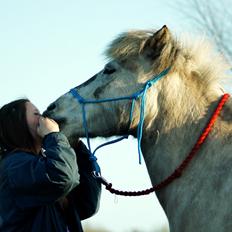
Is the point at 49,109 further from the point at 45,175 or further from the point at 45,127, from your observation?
the point at 45,175

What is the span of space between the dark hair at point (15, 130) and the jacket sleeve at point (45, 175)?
0.21 meters

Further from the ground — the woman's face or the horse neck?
the woman's face

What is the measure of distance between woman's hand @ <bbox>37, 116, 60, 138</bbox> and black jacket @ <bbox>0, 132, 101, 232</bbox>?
0.11 metres

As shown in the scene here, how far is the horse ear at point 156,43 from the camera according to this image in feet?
19.0

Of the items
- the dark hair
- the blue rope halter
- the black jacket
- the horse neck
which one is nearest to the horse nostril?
the blue rope halter

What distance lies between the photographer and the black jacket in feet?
16.7

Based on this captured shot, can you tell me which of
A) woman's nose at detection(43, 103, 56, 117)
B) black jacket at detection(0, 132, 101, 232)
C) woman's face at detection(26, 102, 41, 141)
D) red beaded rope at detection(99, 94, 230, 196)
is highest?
woman's face at detection(26, 102, 41, 141)

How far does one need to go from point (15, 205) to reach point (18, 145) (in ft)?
1.40

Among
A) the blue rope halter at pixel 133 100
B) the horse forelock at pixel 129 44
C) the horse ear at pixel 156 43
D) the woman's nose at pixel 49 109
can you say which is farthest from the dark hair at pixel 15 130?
the horse ear at pixel 156 43

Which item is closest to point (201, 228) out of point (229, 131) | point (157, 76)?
→ point (229, 131)

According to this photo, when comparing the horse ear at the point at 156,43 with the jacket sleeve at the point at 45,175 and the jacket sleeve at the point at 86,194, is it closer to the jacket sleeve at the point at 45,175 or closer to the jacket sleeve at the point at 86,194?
the jacket sleeve at the point at 86,194

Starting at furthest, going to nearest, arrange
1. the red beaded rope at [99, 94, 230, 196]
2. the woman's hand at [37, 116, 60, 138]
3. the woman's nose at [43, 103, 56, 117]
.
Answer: the woman's nose at [43, 103, 56, 117]
the red beaded rope at [99, 94, 230, 196]
the woman's hand at [37, 116, 60, 138]

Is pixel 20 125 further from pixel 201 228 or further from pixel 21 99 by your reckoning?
pixel 201 228

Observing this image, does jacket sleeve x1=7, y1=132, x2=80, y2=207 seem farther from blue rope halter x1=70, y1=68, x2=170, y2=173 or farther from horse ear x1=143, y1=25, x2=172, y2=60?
horse ear x1=143, y1=25, x2=172, y2=60
